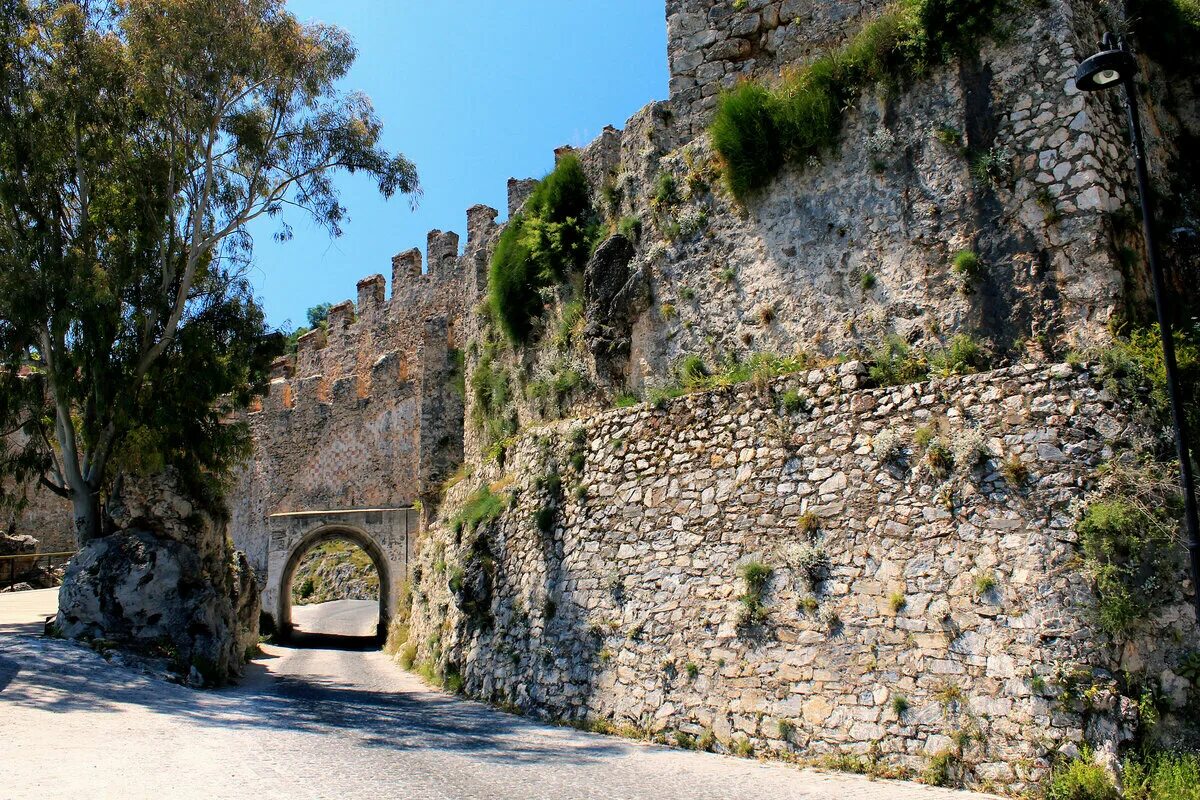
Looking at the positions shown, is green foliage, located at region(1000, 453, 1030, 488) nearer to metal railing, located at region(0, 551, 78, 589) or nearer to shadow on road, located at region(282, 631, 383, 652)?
shadow on road, located at region(282, 631, 383, 652)

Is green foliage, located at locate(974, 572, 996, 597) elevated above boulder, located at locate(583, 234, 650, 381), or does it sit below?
below

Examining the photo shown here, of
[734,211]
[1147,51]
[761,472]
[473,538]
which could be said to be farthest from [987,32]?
[473,538]

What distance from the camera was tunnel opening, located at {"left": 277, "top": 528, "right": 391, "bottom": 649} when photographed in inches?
920

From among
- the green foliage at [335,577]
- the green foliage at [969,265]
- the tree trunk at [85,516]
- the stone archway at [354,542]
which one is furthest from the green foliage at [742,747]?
the green foliage at [335,577]

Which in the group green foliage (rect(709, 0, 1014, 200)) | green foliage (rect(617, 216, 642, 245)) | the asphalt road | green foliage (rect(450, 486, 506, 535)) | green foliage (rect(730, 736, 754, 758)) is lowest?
green foliage (rect(730, 736, 754, 758))

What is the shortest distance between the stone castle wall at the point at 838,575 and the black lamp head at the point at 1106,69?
Result: 7.90 feet

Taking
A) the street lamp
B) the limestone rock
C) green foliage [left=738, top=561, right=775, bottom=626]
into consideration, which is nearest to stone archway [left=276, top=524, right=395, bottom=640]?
the limestone rock

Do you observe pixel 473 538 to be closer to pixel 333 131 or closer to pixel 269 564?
pixel 333 131

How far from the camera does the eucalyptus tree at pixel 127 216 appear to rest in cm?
1513

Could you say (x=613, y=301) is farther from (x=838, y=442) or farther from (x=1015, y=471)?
(x=1015, y=471)

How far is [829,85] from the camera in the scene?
34.3 feet

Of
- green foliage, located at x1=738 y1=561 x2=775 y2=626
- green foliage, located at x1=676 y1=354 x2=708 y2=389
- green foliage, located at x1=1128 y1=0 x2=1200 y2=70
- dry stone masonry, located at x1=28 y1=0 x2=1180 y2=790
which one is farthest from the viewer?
green foliage, located at x1=676 y1=354 x2=708 y2=389

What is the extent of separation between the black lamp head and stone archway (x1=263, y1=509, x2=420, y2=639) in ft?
61.4

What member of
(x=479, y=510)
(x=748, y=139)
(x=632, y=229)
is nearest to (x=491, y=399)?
(x=479, y=510)
